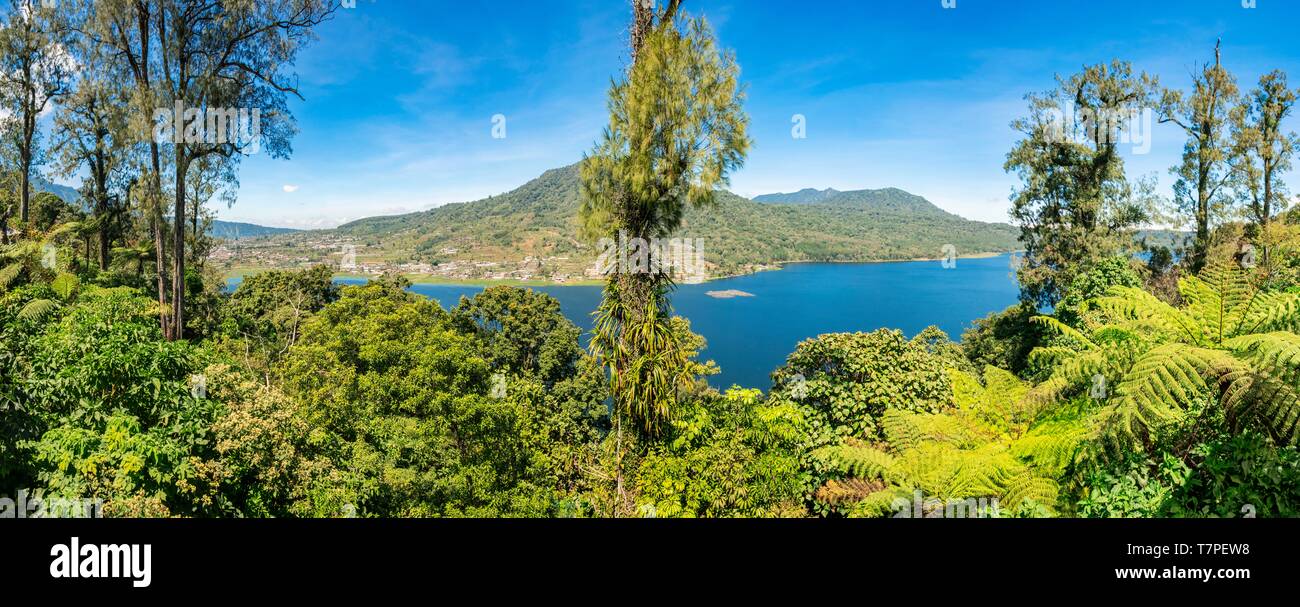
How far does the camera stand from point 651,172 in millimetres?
6277

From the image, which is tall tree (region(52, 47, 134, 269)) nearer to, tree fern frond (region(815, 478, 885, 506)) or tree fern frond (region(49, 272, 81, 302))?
tree fern frond (region(49, 272, 81, 302))

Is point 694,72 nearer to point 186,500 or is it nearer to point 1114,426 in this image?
point 1114,426

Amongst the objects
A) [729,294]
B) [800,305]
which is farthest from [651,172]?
[729,294]

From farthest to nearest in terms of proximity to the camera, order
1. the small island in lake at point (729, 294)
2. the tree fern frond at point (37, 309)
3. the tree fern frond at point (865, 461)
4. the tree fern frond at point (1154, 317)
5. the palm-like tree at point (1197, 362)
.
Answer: the small island in lake at point (729, 294)
the tree fern frond at point (37, 309)
the tree fern frond at point (865, 461)
the tree fern frond at point (1154, 317)
the palm-like tree at point (1197, 362)

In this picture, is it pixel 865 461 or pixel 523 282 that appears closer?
pixel 865 461

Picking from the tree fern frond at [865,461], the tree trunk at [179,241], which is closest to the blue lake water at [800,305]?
the tree trunk at [179,241]

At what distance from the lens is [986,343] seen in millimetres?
23844

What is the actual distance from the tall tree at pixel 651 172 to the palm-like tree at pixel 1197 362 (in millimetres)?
3646

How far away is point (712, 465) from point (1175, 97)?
54.2ft

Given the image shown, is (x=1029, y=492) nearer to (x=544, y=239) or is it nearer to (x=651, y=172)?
(x=651, y=172)

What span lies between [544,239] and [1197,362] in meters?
116

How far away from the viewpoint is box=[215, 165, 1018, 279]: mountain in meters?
92.8

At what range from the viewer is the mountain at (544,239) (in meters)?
92.8

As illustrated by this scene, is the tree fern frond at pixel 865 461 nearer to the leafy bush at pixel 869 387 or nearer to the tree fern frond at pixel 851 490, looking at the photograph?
the tree fern frond at pixel 851 490
